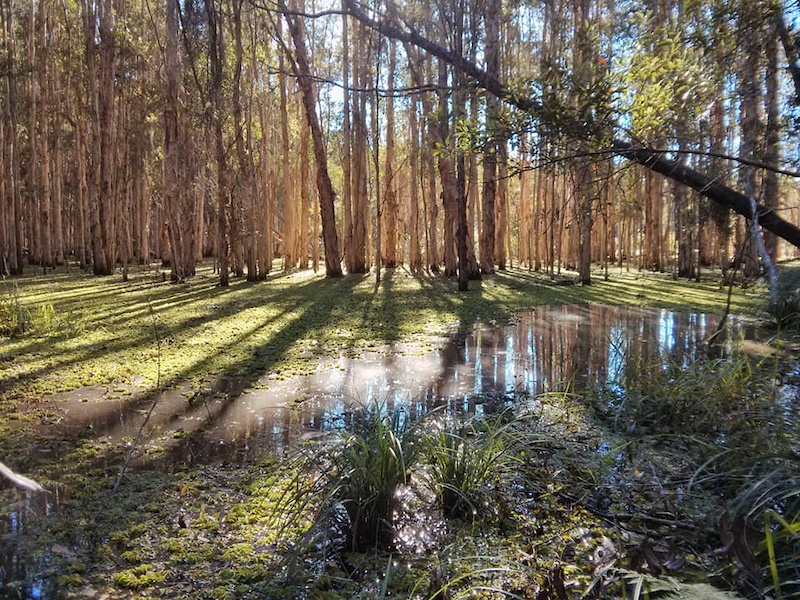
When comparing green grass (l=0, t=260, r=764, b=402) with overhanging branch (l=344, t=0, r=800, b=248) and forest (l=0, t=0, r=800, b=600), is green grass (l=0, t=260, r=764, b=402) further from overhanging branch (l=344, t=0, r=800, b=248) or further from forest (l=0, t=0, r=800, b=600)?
overhanging branch (l=344, t=0, r=800, b=248)

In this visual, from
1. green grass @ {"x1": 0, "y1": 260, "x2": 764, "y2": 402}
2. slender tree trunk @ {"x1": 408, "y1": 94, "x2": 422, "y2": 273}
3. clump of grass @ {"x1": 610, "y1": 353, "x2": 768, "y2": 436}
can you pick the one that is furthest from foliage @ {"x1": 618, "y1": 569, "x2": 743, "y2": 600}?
slender tree trunk @ {"x1": 408, "y1": 94, "x2": 422, "y2": 273}

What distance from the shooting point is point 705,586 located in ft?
5.08

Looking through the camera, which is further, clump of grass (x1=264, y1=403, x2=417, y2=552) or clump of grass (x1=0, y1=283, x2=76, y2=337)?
clump of grass (x1=0, y1=283, x2=76, y2=337)

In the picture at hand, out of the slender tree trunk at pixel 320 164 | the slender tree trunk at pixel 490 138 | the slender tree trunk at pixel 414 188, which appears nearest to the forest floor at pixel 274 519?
the slender tree trunk at pixel 490 138

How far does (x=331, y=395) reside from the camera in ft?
13.8

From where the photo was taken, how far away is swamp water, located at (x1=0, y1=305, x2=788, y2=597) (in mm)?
3141

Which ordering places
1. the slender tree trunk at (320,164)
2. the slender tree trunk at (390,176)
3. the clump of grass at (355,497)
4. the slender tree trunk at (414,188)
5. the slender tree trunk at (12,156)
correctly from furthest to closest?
1. the slender tree trunk at (414,188)
2. the slender tree trunk at (390,176)
3. the slender tree trunk at (320,164)
4. the slender tree trunk at (12,156)
5. the clump of grass at (355,497)

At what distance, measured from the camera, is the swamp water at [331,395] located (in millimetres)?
3141

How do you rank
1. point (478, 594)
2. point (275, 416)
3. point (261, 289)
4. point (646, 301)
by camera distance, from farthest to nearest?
point (261, 289), point (646, 301), point (275, 416), point (478, 594)

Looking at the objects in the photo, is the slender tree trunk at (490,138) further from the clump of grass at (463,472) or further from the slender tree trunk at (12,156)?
the slender tree trunk at (12,156)

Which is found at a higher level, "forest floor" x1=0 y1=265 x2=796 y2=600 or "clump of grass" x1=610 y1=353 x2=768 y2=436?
"clump of grass" x1=610 y1=353 x2=768 y2=436

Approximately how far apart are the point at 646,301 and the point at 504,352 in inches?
208

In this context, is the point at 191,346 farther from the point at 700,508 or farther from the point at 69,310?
the point at 700,508

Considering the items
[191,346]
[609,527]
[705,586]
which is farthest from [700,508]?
[191,346]
